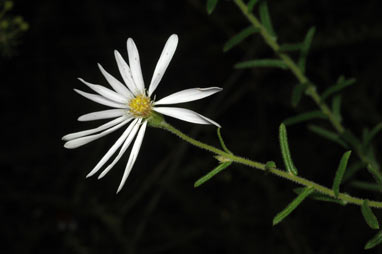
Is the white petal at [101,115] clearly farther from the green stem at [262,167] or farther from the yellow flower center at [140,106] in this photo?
the green stem at [262,167]

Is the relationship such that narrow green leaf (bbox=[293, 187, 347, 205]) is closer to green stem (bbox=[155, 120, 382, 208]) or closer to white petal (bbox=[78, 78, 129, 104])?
green stem (bbox=[155, 120, 382, 208])

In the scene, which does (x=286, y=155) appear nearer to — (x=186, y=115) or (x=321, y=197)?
(x=321, y=197)

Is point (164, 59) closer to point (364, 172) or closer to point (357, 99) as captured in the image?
point (357, 99)

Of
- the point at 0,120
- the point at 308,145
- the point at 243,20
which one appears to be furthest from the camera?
the point at 0,120

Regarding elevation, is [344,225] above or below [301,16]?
below

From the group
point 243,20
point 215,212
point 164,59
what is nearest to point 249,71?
point 243,20

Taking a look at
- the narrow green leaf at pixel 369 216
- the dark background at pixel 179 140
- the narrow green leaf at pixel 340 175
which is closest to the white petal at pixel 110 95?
the narrow green leaf at pixel 340 175

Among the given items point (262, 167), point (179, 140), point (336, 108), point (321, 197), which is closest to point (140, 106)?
point (262, 167)
